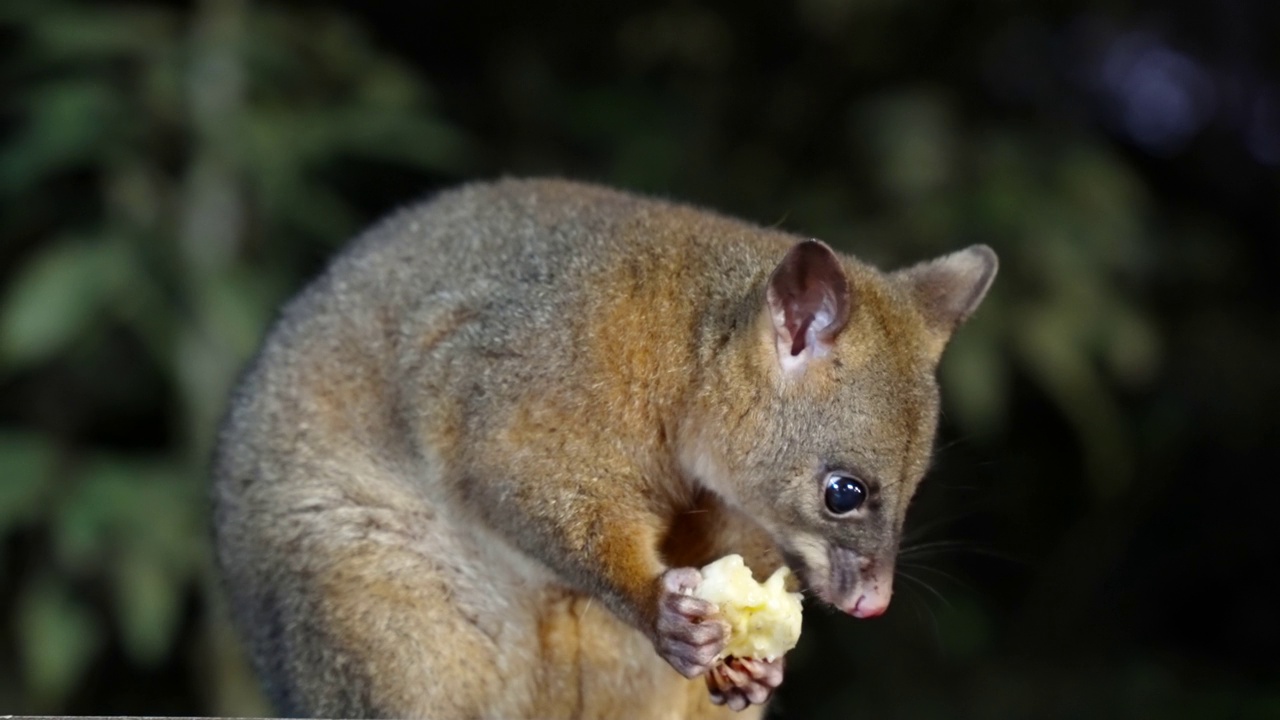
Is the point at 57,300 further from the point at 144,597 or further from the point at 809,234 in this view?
the point at 809,234

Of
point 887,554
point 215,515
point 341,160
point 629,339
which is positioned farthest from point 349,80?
point 887,554

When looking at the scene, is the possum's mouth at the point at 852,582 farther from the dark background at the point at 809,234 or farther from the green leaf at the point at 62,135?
the green leaf at the point at 62,135

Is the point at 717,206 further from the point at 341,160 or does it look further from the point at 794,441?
the point at 794,441

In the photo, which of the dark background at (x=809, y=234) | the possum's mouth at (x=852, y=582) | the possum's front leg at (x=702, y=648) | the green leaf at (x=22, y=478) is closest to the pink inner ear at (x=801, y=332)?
the possum's mouth at (x=852, y=582)

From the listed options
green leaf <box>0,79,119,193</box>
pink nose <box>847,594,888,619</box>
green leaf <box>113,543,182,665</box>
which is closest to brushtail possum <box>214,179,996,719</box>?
pink nose <box>847,594,888,619</box>

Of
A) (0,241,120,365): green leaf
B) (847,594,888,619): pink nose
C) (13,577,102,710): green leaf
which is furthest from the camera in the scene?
(13,577,102,710): green leaf

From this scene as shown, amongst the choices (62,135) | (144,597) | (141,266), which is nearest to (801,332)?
(144,597)

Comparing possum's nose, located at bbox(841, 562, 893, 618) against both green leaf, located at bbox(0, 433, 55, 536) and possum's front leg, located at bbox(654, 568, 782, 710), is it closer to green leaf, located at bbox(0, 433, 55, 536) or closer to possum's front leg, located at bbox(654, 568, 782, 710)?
possum's front leg, located at bbox(654, 568, 782, 710)
